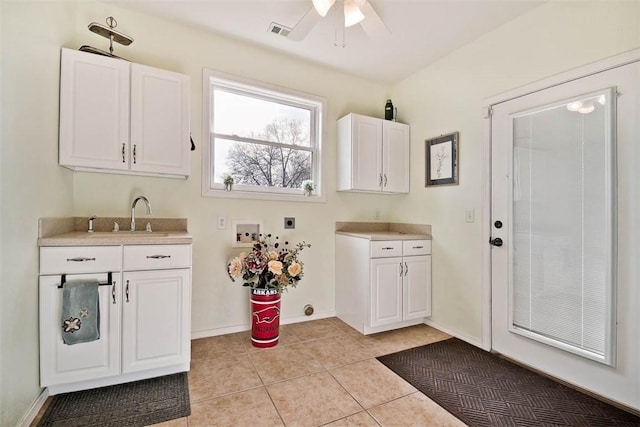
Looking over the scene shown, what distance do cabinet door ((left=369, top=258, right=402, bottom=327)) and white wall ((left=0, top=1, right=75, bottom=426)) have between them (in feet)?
7.65

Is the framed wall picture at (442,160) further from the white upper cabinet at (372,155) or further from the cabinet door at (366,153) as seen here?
the cabinet door at (366,153)

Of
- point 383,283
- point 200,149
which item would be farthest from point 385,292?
point 200,149

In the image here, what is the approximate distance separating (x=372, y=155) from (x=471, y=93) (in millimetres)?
1064

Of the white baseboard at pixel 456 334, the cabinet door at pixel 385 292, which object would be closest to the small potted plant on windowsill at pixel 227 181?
the cabinet door at pixel 385 292

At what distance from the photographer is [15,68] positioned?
4.76 feet

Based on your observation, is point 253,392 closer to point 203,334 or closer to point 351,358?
point 351,358

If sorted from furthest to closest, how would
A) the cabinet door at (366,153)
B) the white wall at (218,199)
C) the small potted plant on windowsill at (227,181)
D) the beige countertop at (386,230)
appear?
the cabinet door at (366,153), the beige countertop at (386,230), the small potted plant on windowsill at (227,181), the white wall at (218,199)

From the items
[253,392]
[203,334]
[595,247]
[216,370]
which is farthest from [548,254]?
[203,334]

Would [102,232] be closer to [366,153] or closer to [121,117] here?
[121,117]

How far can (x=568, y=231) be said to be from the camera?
6.67 feet

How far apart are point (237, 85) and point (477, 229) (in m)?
2.61

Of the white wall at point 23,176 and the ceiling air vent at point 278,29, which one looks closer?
the white wall at point 23,176

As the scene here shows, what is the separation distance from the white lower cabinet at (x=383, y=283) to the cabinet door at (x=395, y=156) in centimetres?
70

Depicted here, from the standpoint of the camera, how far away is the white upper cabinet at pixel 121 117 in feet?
6.46
